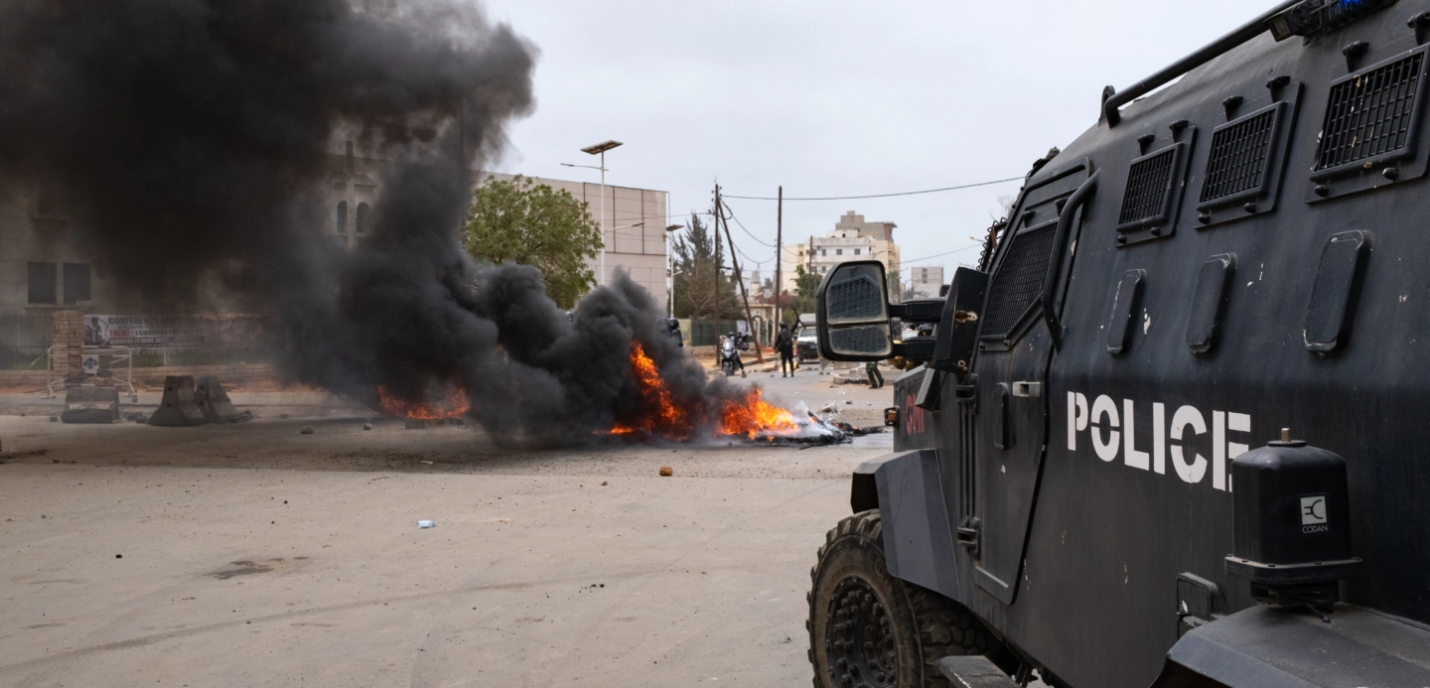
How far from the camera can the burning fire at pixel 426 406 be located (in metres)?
17.9

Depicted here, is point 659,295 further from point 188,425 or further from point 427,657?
point 427,657

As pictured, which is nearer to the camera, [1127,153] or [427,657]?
[1127,153]

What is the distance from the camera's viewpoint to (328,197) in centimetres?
1812

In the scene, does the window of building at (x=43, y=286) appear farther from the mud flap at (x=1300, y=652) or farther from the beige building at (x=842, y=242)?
the beige building at (x=842, y=242)

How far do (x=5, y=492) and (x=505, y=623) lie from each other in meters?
7.85

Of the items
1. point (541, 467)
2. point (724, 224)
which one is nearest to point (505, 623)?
point (541, 467)

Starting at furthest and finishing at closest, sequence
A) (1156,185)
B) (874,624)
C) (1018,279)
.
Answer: (874,624) → (1018,279) → (1156,185)

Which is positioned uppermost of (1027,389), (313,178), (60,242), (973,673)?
(313,178)

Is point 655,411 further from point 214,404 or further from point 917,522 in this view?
point 917,522

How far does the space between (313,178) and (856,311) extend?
15.8 metres

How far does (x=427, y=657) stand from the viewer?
17.3 feet

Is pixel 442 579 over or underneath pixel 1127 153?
underneath

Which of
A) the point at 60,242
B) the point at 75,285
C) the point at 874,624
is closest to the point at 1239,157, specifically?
the point at 874,624

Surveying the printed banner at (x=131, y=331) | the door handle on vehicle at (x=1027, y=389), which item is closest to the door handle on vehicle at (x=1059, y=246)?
the door handle on vehicle at (x=1027, y=389)
